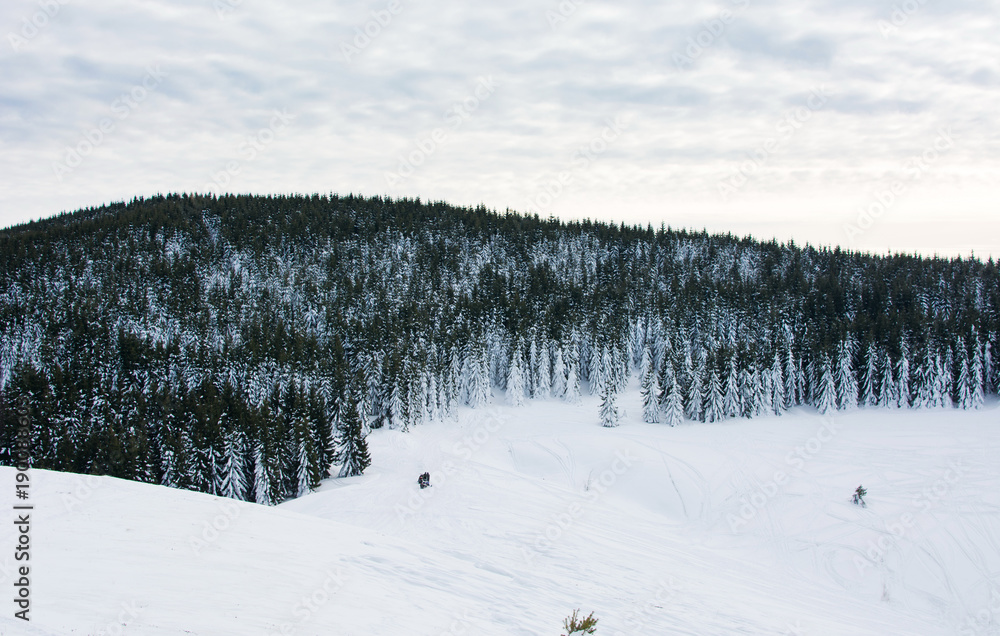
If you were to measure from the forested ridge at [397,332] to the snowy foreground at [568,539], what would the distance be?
705 cm

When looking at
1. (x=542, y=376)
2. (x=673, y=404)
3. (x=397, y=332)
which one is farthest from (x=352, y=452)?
(x=542, y=376)

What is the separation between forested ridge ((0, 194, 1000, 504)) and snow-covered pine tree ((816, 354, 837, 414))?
0.93 ft

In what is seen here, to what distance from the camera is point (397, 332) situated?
3127 inches

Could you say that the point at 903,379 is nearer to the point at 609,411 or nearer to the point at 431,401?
the point at 609,411

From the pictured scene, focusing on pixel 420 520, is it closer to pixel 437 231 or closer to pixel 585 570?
pixel 585 570

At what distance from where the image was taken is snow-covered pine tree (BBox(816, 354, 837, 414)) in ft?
244

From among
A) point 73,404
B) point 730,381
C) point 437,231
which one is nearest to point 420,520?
point 73,404

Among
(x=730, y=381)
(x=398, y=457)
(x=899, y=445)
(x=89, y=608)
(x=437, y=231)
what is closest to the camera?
(x=89, y=608)

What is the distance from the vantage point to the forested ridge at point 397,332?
46.2 metres

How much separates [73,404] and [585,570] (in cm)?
5229

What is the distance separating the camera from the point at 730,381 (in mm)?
71500

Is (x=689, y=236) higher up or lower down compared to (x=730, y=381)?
higher up

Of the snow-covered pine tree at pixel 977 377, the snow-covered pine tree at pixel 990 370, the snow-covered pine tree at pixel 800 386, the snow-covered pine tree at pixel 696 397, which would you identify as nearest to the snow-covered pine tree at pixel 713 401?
the snow-covered pine tree at pixel 696 397

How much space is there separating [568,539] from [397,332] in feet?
181
